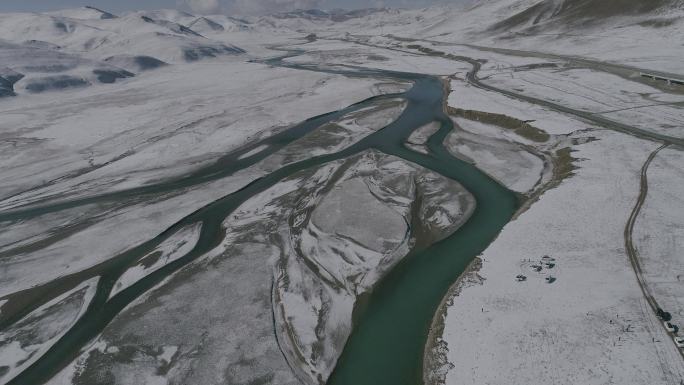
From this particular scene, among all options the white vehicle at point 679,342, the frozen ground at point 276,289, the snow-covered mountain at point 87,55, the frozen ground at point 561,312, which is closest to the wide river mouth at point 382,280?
the frozen ground at point 276,289

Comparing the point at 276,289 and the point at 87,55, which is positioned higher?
the point at 87,55

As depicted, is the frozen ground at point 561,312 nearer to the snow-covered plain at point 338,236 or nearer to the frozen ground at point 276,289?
the snow-covered plain at point 338,236

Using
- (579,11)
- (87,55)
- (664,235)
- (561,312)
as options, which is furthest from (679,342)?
(87,55)

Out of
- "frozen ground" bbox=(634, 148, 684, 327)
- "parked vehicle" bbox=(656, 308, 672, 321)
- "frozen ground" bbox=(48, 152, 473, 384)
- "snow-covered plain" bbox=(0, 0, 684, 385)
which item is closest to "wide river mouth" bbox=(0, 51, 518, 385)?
"snow-covered plain" bbox=(0, 0, 684, 385)

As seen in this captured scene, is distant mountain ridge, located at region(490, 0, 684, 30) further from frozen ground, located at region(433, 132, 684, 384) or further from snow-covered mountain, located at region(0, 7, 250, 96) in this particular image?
snow-covered mountain, located at region(0, 7, 250, 96)

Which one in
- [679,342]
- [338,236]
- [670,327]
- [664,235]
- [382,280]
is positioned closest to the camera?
[679,342]

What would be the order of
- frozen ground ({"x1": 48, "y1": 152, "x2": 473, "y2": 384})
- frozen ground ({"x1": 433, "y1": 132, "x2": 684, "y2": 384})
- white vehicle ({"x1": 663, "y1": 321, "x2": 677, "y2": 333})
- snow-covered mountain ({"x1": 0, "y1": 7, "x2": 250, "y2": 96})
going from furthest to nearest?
snow-covered mountain ({"x1": 0, "y1": 7, "x2": 250, "y2": 96}) → frozen ground ({"x1": 48, "y1": 152, "x2": 473, "y2": 384}) → white vehicle ({"x1": 663, "y1": 321, "x2": 677, "y2": 333}) → frozen ground ({"x1": 433, "y1": 132, "x2": 684, "y2": 384})

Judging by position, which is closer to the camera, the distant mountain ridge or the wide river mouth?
the wide river mouth

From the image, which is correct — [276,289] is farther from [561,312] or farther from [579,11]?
[579,11]
